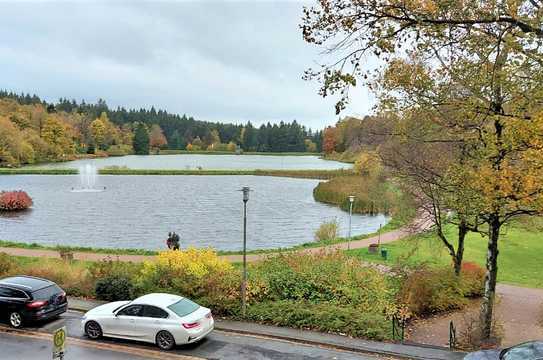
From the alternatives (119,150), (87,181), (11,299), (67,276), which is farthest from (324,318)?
(119,150)

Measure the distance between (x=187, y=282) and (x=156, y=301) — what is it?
10.9ft

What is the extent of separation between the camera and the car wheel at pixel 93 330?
14.0 metres

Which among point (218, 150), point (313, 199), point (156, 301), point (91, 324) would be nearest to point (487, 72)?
point (156, 301)

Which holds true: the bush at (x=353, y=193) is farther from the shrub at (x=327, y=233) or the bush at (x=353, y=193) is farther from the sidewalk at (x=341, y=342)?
the sidewalk at (x=341, y=342)

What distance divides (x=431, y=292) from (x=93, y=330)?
12.6 m

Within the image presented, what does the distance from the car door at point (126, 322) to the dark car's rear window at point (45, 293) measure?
2838 millimetres

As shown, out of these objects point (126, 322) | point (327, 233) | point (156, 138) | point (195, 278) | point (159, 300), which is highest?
point (156, 138)

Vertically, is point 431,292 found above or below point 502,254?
above

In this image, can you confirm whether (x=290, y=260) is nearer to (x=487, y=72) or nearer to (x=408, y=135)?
(x=408, y=135)

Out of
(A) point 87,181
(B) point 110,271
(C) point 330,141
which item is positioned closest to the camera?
(B) point 110,271

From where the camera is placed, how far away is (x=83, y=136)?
142875 millimetres

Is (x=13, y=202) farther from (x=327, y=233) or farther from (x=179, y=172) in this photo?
(x=179, y=172)

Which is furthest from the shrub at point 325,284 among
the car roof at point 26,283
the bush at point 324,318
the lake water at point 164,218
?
the lake water at point 164,218

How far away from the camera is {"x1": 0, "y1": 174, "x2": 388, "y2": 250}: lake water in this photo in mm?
34094
